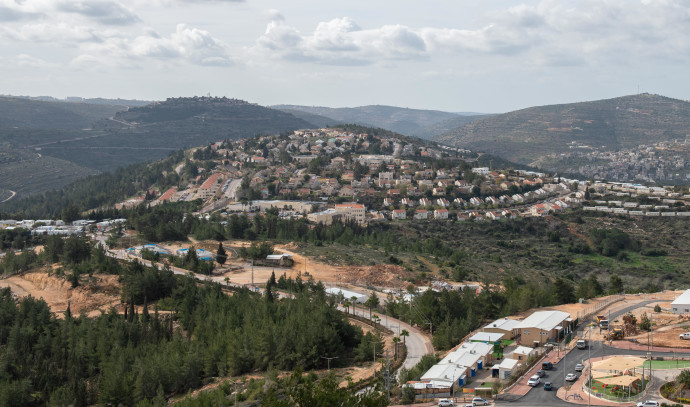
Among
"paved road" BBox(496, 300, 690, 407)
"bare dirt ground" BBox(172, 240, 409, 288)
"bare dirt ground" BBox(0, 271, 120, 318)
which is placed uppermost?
"paved road" BBox(496, 300, 690, 407)

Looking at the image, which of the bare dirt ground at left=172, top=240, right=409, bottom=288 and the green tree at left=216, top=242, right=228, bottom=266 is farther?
the green tree at left=216, top=242, right=228, bottom=266

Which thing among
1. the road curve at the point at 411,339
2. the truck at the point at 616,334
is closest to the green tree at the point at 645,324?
the truck at the point at 616,334

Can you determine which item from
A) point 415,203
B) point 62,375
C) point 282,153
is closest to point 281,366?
point 62,375

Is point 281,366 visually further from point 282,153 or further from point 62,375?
point 282,153

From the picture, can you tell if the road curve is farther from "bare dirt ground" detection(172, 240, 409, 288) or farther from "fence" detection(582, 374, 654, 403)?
"bare dirt ground" detection(172, 240, 409, 288)

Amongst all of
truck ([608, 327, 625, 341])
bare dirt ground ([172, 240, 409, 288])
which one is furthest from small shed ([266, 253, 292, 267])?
truck ([608, 327, 625, 341])

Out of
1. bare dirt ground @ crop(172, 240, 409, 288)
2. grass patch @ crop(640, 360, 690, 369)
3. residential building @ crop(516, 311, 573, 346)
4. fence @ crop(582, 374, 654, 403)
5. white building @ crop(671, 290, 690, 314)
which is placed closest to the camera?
fence @ crop(582, 374, 654, 403)

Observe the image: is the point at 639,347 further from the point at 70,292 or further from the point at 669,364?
the point at 70,292

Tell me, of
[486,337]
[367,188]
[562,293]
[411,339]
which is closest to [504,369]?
[486,337]

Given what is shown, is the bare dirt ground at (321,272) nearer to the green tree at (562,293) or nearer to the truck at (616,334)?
the green tree at (562,293)
